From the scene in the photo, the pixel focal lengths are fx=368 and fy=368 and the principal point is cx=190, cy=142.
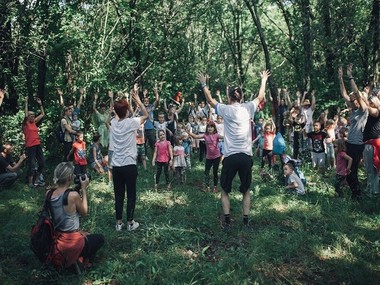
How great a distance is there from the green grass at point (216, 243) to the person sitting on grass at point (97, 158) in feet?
7.43

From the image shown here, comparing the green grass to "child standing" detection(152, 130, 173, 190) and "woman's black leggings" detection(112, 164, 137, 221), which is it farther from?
"child standing" detection(152, 130, 173, 190)

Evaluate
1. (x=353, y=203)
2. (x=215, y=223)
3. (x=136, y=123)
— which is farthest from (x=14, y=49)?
(x=353, y=203)

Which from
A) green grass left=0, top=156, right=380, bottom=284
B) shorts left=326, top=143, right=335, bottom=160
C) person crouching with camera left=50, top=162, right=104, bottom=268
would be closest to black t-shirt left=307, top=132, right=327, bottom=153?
shorts left=326, top=143, right=335, bottom=160

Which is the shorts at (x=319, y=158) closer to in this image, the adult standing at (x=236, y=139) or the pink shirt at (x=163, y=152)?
the pink shirt at (x=163, y=152)

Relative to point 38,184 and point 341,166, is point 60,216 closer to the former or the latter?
point 38,184

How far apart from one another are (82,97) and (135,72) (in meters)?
3.40

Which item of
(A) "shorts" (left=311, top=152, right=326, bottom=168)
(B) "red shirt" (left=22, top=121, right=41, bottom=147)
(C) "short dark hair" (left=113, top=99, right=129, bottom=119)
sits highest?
(C) "short dark hair" (left=113, top=99, right=129, bottom=119)

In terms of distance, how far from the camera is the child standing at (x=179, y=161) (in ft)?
32.1

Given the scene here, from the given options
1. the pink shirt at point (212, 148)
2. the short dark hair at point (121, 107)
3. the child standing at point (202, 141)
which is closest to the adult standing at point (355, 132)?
the pink shirt at point (212, 148)

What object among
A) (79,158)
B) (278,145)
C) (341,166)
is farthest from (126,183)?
(278,145)

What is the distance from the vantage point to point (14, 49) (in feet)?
37.8

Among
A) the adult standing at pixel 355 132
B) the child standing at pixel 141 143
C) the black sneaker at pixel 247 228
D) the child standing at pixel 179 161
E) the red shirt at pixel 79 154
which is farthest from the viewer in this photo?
the child standing at pixel 141 143

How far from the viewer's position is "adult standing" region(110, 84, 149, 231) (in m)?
5.98

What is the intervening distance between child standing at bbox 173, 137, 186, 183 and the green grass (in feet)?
5.10
